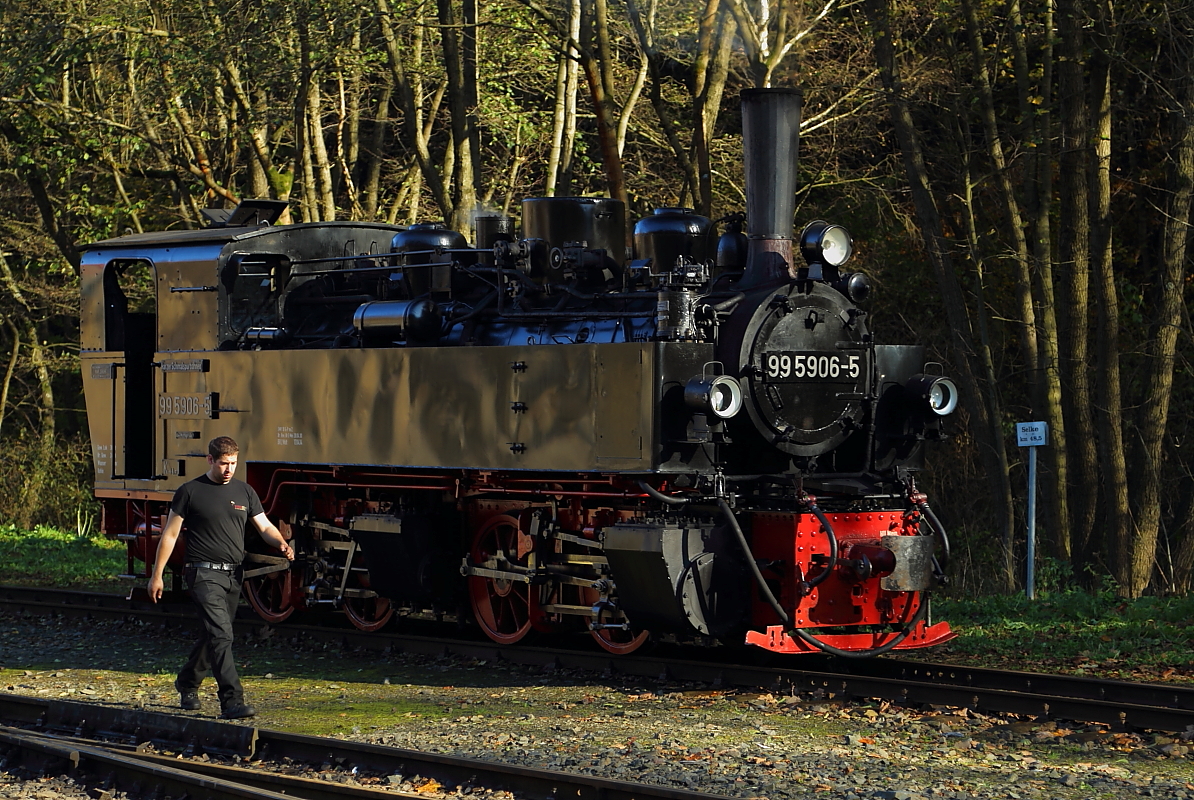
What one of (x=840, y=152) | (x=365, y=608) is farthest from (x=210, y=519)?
(x=840, y=152)

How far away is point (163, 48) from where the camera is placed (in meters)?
18.1

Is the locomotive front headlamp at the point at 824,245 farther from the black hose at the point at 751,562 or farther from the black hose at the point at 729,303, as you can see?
the black hose at the point at 751,562

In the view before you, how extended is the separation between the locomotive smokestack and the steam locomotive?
0.01 m

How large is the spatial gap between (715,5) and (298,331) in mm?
6632

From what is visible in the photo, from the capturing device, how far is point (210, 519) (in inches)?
304

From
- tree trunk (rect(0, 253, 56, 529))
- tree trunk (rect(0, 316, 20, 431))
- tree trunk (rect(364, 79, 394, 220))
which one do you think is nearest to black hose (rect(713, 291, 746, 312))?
tree trunk (rect(364, 79, 394, 220))

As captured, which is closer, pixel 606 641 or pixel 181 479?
pixel 606 641

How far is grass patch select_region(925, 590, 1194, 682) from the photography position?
904 cm

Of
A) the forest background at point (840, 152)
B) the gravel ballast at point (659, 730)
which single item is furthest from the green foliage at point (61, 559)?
the gravel ballast at point (659, 730)

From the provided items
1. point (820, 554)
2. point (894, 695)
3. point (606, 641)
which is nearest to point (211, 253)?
point (606, 641)

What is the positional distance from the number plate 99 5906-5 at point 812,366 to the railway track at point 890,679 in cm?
171

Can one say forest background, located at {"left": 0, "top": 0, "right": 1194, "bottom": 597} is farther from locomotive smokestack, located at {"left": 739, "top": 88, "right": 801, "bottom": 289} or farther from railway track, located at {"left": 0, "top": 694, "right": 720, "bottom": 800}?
railway track, located at {"left": 0, "top": 694, "right": 720, "bottom": 800}

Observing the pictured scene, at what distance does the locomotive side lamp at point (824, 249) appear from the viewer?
906cm

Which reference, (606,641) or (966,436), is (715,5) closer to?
(966,436)
